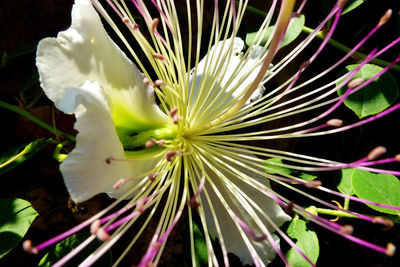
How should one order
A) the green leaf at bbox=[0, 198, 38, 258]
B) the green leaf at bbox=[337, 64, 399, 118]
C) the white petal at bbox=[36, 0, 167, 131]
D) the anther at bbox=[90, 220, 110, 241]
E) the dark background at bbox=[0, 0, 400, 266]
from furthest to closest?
the dark background at bbox=[0, 0, 400, 266], the green leaf at bbox=[337, 64, 399, 118], the green leaf at bbox=[0, 198, 38, 258], the white petal at bbox=[36, 0, 167, 131], the anther at bbox=[90, 220, 110, 241]

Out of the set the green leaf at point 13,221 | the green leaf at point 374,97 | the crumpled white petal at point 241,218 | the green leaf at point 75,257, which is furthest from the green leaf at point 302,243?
the green leaf at point 13,221

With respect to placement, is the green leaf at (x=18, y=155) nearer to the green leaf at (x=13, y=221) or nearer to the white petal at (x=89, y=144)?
the green leaf at (x=13, y=221)

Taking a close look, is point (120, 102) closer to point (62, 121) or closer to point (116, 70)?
point (116, 70)

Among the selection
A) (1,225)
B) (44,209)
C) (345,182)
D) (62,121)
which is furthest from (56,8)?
(345,182)

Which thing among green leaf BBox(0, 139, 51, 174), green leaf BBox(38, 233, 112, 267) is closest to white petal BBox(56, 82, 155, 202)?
green leaf BBox(38, 233, 112, 267)

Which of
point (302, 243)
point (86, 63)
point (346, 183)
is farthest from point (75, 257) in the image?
point (346, 183)

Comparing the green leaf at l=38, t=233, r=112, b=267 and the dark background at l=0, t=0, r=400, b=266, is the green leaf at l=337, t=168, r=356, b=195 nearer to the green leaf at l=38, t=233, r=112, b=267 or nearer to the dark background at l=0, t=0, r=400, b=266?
the dark background at l=0, t=0, r=400, b=266
